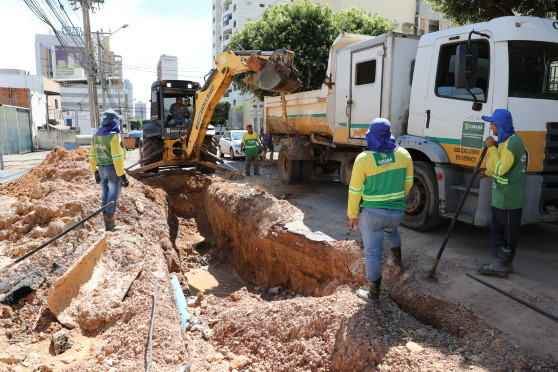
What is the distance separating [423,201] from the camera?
621cm

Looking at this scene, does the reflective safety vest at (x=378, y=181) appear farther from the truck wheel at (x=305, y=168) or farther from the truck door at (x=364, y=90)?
the truck wheel at (x=305, y=168)

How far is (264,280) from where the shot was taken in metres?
7.46

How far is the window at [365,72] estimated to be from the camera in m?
7.30

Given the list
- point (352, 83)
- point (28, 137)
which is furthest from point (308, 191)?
point (28, 137)

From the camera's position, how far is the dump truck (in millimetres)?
5051

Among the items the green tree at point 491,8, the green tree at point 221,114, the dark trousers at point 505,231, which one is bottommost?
the dark trousers at point 505,231

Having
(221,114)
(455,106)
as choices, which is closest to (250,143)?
(455,106)

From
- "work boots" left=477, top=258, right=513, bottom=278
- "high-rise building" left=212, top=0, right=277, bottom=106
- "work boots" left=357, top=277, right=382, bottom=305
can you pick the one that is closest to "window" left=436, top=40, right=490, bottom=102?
"work boots" left=477, top=258, right=513, bottom=278

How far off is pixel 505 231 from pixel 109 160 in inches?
221

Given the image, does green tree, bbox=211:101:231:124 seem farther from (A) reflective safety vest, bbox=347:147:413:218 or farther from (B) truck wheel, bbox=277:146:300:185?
(A) reflective safety vest, bbox=347:147:413:218

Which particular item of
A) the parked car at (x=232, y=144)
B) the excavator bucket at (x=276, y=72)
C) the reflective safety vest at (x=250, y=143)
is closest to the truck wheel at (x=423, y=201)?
the excavator bucket at (x=276, y=72)

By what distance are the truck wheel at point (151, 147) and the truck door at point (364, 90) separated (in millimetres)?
6058

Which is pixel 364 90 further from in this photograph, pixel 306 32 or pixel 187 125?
pixel 306 32

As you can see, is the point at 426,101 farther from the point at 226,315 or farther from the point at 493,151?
the point at 226,315
